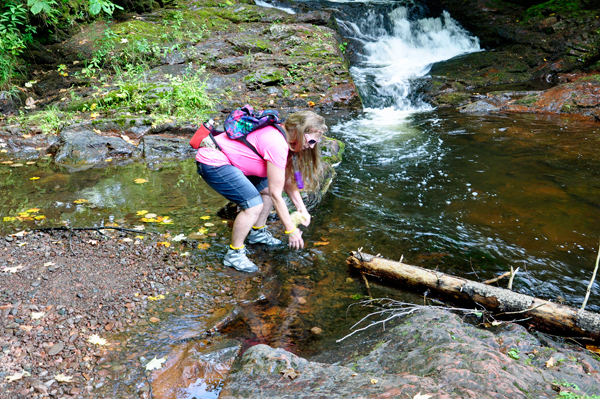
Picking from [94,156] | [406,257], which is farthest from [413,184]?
[94,156]

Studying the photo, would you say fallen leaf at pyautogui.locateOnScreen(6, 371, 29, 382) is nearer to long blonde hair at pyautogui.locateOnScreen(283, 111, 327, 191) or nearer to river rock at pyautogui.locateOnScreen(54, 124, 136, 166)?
long blonde hair at pyautogui.locateOnScreen(283, 111, 327, 191)

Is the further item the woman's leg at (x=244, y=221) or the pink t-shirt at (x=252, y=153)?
the woman's leg at (x=244, y=221)

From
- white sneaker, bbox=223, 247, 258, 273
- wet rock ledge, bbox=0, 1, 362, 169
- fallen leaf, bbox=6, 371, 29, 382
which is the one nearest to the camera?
fallen leaf, bbox=6, 371, 29, 382

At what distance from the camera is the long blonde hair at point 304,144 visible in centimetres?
321

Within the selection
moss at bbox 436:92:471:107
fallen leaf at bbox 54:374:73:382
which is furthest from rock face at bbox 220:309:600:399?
moss at bbox 436:92:471:107

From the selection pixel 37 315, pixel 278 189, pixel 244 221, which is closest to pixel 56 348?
pixel 37 315

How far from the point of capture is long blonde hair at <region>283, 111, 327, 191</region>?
3215mm

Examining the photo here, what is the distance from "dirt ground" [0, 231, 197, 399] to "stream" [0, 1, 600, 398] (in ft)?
0.81

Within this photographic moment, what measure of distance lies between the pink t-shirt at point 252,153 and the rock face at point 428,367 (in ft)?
5.15

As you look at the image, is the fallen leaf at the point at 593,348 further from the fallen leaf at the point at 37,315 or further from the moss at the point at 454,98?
the moss at the point at 454,98

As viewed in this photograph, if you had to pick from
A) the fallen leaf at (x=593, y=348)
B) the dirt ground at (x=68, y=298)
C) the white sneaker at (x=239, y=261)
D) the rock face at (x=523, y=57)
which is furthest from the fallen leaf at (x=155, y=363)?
the rock face at (x=523, y=57)

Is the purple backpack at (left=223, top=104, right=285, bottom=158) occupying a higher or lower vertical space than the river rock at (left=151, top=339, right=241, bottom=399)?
higher

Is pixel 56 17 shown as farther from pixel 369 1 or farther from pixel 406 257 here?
pixel 369 1

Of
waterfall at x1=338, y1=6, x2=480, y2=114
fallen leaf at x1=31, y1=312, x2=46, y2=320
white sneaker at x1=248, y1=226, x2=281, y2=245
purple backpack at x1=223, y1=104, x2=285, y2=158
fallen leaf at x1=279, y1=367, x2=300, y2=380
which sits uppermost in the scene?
waterfall at x1=338, y1=6, x2=480, y2=114
